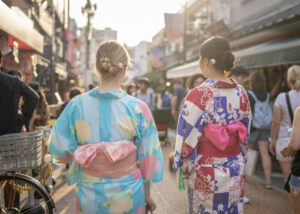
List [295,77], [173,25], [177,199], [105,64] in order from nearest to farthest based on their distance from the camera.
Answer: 1. [105,64]
2. [295,77]
3. [177,199]
4. [173,25]

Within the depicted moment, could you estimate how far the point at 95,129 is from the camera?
1616 mm

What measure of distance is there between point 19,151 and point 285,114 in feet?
11.1

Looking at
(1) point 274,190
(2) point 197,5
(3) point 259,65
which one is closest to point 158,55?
(2) point 197,5

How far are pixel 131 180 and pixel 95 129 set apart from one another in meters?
0.39

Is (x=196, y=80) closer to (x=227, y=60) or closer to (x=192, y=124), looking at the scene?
(x=227, y=60)

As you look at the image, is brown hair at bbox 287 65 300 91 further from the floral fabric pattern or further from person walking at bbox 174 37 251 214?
the floral fabric pattern

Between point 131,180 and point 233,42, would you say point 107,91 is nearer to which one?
point 131,180

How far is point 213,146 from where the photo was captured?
6.37 ft

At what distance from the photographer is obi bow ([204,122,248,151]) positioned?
74.4 inches

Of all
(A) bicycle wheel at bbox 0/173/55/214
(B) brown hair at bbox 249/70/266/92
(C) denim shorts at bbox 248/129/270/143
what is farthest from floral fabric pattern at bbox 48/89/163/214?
(C) denim shorts at bbox 248/129/270/143

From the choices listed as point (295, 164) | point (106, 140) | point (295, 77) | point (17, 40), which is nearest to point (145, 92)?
point (17, 40)

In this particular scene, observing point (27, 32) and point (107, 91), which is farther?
point (27, 32)

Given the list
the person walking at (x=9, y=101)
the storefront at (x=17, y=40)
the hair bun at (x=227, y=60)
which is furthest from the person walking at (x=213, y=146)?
the storefront at (x=17, y=40)

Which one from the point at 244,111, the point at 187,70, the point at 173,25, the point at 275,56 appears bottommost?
the point at 244,111
